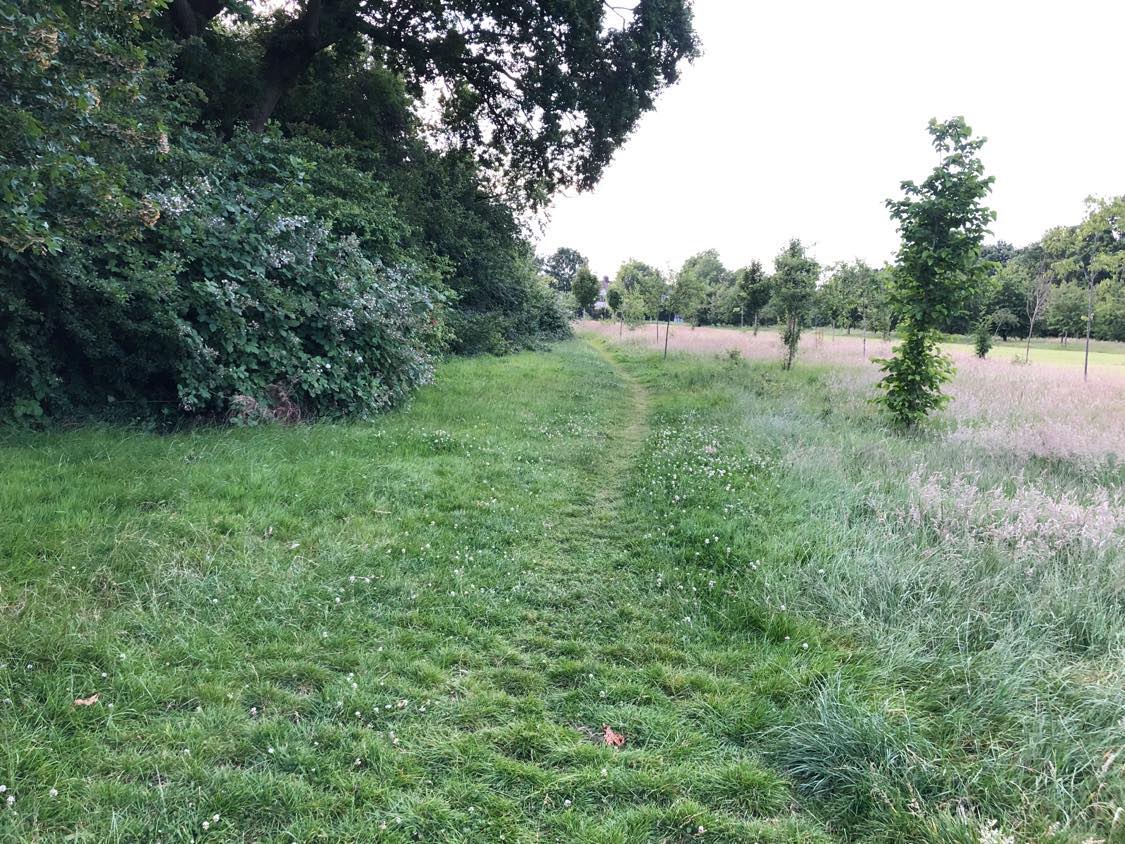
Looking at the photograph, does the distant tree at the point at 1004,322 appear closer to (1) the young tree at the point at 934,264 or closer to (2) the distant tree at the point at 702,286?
(2) the distant tree at the point at 702,286

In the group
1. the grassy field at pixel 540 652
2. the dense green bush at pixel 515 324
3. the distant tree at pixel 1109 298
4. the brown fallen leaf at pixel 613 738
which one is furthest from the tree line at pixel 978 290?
the brown fallen leaf at pixel 613 738

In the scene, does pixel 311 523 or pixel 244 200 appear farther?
pixel 244 200

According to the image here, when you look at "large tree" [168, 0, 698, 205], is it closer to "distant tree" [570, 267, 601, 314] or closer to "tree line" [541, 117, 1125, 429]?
"tree line" [541, 117, 1125, 429]

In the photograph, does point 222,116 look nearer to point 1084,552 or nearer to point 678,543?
point 678,543

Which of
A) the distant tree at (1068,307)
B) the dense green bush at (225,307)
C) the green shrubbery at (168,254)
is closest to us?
the green shrubbery at (168,254)

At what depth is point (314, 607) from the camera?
3891mm

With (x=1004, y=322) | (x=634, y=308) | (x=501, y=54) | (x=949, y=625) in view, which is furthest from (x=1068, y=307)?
(x=949, y=625)

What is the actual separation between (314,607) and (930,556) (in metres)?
4.68

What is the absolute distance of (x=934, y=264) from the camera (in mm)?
9484

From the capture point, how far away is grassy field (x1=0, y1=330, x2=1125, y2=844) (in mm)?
2430

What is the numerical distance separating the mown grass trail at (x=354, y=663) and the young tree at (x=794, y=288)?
581 inches

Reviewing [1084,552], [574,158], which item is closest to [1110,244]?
[574,158]

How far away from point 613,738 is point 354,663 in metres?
1.58

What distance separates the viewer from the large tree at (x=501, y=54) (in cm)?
1265
